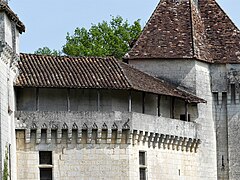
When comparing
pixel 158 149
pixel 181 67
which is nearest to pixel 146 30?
pixel 181 67

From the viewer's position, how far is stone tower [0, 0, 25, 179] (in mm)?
46375

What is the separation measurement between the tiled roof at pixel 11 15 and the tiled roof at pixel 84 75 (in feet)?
6.64

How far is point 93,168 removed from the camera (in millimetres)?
50875

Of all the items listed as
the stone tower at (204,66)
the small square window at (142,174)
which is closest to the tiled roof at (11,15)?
the small square window at (142,174)

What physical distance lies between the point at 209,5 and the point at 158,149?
31.9 ft

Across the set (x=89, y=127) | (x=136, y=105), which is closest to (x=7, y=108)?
(x=89, y=127)

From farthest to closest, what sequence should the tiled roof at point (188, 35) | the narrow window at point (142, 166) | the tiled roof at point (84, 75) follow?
the tiled roof at point (188, 35)
the narrow window at point (142, 166)
the tiled roof at point (84, 75)

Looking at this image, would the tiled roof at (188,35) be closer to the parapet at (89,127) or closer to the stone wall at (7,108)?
the parapet at (89,127)

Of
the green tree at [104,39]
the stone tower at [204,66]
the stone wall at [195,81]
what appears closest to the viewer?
the stone wall at [195,81]

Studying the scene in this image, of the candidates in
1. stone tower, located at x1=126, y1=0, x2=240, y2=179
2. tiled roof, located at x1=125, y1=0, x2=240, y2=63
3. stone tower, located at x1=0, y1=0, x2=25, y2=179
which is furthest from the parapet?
tiled roof, located at x1=125, y1=0, x2=240, y2=63

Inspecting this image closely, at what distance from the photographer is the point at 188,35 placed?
5728 cm

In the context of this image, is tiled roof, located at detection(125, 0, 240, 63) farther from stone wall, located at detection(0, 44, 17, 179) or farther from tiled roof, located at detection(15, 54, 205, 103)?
stone wall, located at detection(0, 44, 17, 179)

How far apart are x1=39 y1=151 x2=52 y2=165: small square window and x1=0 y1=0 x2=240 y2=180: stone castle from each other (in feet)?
0.14

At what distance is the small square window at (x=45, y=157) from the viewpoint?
50.5 meters
